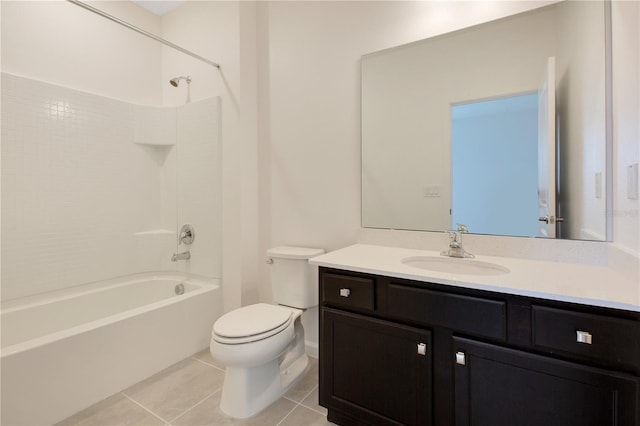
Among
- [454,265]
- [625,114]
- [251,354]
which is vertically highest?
[625,114]

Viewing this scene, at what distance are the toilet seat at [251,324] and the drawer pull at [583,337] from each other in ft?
4.06

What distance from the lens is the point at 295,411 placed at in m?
1.58

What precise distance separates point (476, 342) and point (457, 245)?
0.52m

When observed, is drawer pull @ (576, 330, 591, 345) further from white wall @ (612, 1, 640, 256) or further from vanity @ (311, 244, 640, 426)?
white wall @ (612, 1, 640, 256)

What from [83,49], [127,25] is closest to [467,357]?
[127,25]

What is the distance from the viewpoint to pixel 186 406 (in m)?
1.61

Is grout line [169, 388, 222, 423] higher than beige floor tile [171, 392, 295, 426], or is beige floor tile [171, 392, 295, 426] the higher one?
grout line [169, 388, 222, 423]

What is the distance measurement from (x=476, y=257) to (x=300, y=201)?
1177mm

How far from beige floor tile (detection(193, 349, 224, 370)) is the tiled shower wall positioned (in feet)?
1.92

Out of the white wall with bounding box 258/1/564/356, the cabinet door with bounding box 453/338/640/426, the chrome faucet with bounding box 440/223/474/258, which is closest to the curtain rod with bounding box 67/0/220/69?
the white wall with bounding box 258/1/564/356

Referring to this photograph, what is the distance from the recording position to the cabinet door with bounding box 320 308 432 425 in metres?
1.20

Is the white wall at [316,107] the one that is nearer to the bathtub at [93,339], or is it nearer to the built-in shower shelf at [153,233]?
the bathtub at [93,339]

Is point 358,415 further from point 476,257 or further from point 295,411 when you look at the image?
point 476,257

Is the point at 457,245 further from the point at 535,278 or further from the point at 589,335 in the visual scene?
the point at 589,335
